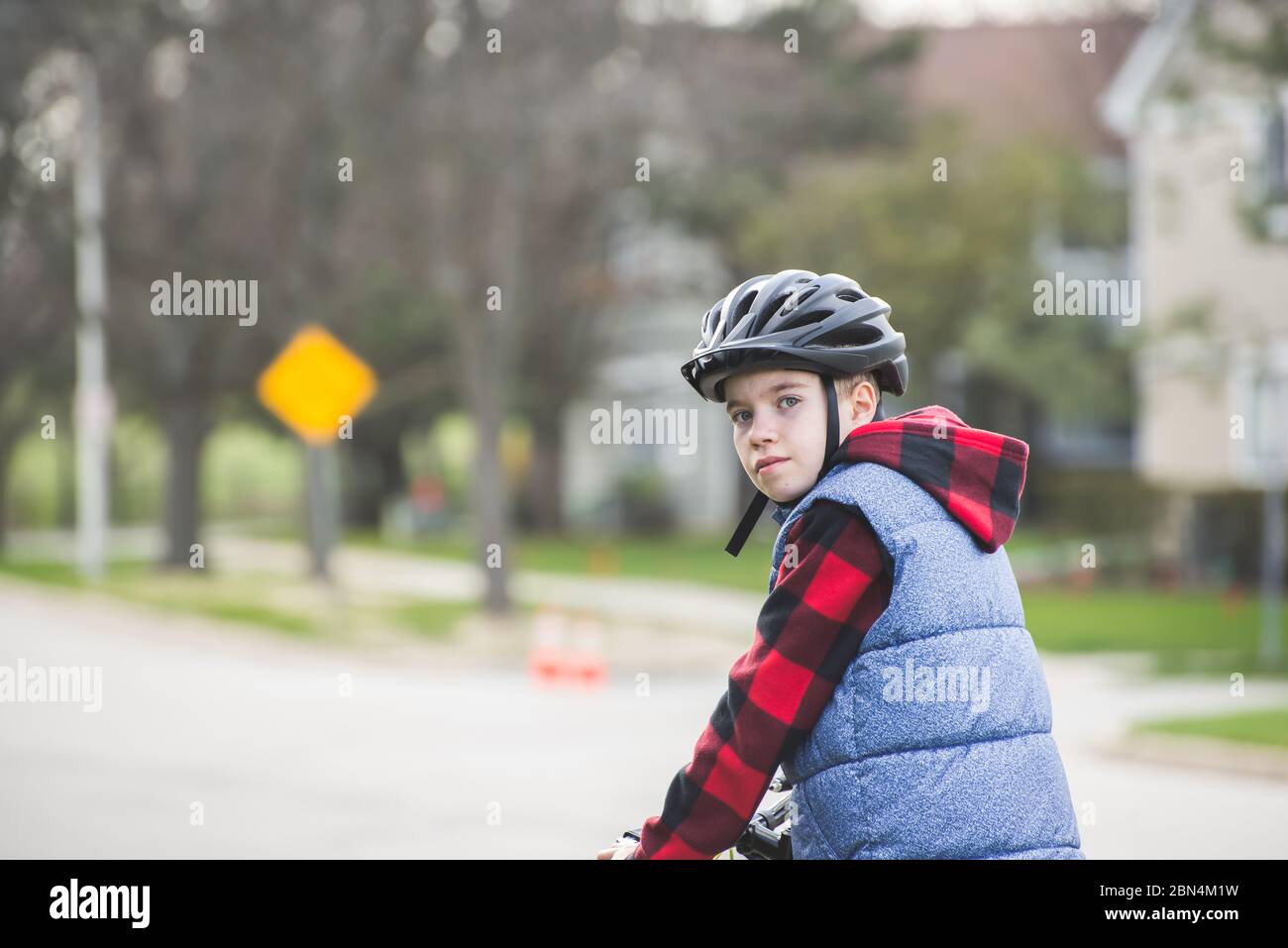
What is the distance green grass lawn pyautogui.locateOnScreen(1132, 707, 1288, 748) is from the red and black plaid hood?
28.3 ft

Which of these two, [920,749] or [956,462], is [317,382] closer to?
[956,462]

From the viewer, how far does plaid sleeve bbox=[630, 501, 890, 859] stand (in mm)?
2371

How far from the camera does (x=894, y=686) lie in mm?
2379

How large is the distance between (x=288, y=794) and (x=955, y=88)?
3622 centimetres

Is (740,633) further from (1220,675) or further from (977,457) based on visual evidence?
(977,457)

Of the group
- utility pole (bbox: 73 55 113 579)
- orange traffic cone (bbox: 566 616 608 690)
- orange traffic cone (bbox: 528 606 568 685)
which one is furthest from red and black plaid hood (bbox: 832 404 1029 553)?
utility pole (bbox: 73 55 113 579)

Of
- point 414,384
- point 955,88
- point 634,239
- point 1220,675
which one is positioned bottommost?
point 1220,675

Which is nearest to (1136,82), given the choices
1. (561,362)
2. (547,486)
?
(561,362)

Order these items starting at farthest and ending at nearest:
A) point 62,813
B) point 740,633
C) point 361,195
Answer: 1. point 361,195
2. point 740,633
3. point 62,813

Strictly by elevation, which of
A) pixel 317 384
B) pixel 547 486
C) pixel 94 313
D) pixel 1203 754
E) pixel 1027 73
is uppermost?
pixel 1027 73

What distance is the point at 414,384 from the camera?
34188 millimetres

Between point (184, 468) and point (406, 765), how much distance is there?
18765mm

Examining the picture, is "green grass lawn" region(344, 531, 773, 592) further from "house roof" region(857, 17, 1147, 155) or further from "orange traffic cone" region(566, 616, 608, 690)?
"house roof" region(857, 17, 1147, 155)
